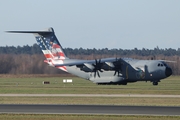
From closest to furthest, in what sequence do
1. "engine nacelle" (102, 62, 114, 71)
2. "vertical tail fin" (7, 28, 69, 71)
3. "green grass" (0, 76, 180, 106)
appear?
1. "green grass" (0, 76, 180, 106)
2. "engine nacelle" (102, 62, 114, 71)
3. "vertical tail fin" (7, 28, 69, 71)

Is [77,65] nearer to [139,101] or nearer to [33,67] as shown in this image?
[139,101]

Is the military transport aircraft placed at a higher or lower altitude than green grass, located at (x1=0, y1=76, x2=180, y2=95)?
higher

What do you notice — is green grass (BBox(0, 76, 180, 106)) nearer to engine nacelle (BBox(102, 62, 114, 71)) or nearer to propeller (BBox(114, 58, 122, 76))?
propeller (BBox(114, 58, 122, 76))

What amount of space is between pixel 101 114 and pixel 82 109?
3.24 meters

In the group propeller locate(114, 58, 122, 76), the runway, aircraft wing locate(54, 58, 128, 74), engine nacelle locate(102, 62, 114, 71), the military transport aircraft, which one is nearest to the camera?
the runway

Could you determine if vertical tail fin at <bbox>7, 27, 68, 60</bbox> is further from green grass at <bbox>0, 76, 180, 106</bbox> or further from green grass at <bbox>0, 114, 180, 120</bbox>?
green grass at <bbox>0, 114, 180, 120</bbox>

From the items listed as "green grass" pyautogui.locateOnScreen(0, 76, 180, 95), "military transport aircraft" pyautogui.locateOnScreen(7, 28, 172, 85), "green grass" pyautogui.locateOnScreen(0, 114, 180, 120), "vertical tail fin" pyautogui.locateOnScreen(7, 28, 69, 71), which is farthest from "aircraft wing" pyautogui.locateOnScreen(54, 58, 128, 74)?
"green grass" pyautogui.locateOnScreen(0, 114, 180, 120)

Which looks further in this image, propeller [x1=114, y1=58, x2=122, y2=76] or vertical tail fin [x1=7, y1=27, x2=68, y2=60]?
vertical tail fin [x1=7, y1=27, x2=68, y2=60]

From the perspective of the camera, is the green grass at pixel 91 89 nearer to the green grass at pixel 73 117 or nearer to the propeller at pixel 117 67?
the propeller at pixel 117 67

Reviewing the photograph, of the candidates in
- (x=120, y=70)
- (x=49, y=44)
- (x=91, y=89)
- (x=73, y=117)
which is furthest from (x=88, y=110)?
(x=49, y=44)

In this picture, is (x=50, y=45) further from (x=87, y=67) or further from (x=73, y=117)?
(x=73, y=117)

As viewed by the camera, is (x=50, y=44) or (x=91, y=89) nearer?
(x=91, y=89)

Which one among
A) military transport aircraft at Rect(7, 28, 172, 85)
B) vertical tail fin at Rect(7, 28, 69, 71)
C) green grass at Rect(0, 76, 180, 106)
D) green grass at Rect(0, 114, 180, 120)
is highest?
vertical tail fin at Rect(7, 28, 69, 71)

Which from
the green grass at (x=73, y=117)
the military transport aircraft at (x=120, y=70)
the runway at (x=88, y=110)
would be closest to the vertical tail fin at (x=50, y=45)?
the military transport aircraft at (x=120, y=70)
